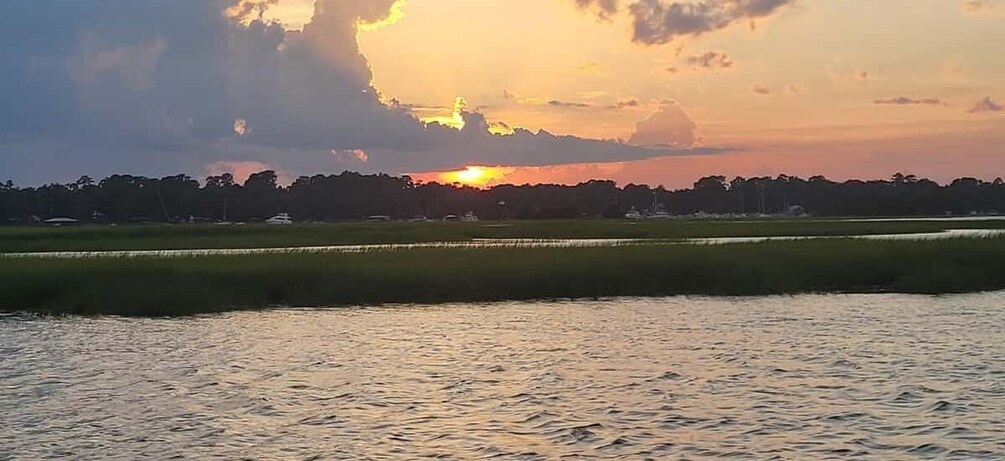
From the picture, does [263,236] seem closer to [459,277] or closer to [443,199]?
[459,277]

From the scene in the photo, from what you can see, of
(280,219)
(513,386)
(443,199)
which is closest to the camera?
(513,386)

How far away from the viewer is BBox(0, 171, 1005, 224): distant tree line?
128 metres

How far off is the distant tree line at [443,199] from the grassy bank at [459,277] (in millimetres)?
93108

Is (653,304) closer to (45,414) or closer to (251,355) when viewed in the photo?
(251,355)

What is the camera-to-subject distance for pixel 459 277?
35469 mm

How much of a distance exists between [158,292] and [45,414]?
1614 cm

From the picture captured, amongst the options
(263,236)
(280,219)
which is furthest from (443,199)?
(263,236)

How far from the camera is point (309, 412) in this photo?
17312mm

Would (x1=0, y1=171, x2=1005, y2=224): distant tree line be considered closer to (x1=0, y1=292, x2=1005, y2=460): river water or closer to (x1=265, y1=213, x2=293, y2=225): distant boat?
(x1=265, y1=213, x2=293, y2=225): distant boat

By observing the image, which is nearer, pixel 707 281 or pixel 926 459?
pixel 926 459

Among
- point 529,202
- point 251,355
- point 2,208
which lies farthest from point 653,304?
point 529,202

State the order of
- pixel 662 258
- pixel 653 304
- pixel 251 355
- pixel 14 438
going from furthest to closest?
pixel 662 258 → pixel 653 304 → pixel 251 355 → pixel 14 438

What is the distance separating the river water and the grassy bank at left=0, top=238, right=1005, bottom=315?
308 centimetres

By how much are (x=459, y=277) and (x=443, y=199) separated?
435 ft
